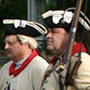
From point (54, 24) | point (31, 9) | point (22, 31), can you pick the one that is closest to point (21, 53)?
point (22, 31)

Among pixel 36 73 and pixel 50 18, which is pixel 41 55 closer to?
pixel 36 73

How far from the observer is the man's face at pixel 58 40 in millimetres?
3053

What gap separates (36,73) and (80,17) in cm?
112

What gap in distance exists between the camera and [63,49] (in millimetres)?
3072

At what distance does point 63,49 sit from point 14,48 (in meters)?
1.19

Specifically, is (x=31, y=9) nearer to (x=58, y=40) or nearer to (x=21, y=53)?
(x=21, y=53)

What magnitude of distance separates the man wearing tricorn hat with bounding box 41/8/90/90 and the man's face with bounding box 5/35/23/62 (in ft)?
3.02

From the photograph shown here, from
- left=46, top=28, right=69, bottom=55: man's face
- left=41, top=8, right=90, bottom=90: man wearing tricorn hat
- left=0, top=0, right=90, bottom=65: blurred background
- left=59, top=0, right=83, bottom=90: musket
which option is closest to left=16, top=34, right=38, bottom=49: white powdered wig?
left=41, top=8, right=90, bottom=90: man wearing tricorn hat

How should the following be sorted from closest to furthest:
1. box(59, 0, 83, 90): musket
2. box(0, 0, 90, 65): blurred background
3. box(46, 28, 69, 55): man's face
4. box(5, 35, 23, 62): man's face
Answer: box(59, 0, 83, 90): musket
box(46, 28, 69, 55): man's face
box(5, 35, 23, 62): man's face
box(0, 0, 90, 65): blurred background

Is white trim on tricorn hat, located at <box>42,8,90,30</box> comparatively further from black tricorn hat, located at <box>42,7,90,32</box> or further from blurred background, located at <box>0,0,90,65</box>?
blurred background, located at <box>0,0,90,65</box>

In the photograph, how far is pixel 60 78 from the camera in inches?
111

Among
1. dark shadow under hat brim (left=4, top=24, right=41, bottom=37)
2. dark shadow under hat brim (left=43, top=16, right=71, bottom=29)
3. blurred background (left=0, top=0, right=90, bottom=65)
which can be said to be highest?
dark shadow under hat brim (left=43, top=16, right=71, bottom=29)

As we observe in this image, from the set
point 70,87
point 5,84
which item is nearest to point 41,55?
point 5,84

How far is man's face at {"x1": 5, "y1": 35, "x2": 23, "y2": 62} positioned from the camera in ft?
13.5
